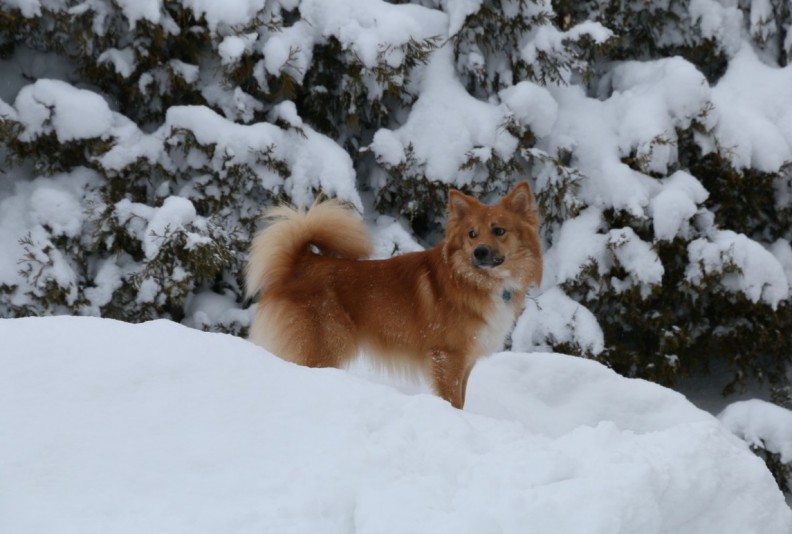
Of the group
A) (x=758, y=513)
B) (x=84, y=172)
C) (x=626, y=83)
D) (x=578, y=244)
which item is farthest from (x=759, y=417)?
(x=84, y=172)

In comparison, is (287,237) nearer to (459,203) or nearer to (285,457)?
(459,203)

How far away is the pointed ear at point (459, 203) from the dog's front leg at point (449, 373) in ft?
2.54

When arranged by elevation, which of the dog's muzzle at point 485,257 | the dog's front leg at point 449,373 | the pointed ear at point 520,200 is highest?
the pointed ear at point 520,200

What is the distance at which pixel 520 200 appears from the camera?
14.6 feet

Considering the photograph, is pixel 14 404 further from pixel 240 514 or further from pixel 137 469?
pixel 240 514

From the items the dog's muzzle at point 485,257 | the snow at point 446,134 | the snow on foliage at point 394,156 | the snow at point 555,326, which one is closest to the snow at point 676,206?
the snow on foliage at point 394,156

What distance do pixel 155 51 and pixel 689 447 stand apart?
5006 mm

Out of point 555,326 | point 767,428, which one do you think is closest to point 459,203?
point 555,326

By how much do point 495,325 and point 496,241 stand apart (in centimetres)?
45

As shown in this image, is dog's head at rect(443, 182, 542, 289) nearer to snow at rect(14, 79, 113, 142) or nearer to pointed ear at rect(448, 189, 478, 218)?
pointed ear at rect(448, 189, 478, 218)

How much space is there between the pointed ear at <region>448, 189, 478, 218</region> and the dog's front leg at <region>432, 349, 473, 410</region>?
2.54ft

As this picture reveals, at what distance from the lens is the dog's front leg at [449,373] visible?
4.30 meters

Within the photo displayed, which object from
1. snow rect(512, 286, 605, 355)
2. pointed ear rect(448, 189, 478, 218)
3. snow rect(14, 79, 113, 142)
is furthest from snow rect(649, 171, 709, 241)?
snow rect(14, 79, 113, 142)

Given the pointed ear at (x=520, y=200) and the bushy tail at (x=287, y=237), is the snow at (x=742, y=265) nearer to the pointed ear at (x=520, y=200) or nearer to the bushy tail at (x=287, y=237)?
the pointed ear at (x=520, y=200)
